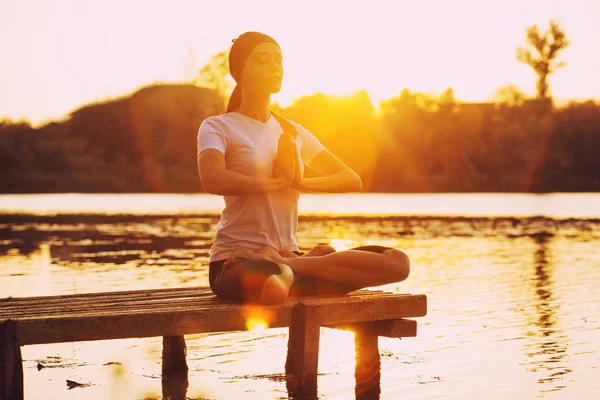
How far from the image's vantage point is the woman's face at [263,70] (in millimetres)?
6914

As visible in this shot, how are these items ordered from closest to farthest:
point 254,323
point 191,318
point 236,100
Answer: point 191,318
point 254,323
point 236,100

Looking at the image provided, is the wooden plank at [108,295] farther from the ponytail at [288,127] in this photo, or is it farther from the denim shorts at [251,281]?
the ponytail at [288,127]

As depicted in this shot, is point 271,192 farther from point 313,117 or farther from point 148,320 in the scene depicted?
point 313,117

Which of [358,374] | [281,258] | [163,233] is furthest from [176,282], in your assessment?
[163,233]

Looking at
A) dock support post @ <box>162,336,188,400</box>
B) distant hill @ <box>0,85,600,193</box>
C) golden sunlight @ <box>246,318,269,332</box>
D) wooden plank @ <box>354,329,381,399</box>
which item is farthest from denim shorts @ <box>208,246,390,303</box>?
distant hill @ <box>0,85,600,193</box>

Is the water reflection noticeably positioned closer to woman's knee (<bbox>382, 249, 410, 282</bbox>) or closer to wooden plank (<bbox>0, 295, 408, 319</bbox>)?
A: woman's knee (<bbox>382, 249, 410, 282</bbox>)

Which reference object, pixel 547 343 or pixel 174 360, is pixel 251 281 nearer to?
pixel 174 360

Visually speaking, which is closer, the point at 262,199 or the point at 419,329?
the point at 262,199

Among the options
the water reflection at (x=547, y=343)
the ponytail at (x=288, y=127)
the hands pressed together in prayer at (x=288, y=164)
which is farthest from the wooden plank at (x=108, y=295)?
the water reflection at (x=547, y=343)

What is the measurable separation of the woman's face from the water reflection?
3.36 m

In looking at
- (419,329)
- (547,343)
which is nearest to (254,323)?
(547,343)

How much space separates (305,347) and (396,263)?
33.9 inches

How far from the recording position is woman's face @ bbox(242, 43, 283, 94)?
6.91 metres

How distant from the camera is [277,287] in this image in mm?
6570
